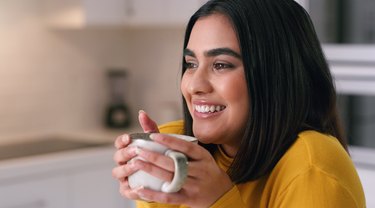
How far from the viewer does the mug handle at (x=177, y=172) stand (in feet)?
2.94

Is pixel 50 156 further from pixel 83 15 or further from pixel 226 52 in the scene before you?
pixel 226 52

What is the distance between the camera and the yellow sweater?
39.8 inches

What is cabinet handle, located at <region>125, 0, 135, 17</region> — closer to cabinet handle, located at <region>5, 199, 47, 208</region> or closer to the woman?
cabinet handle, located at <region>5, 199, 47, 208</region>

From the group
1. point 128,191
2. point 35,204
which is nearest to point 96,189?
point 35,204

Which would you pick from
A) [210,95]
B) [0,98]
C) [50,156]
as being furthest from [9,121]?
[210,95]

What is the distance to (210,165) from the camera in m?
0.97

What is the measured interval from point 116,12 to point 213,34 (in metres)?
2.42

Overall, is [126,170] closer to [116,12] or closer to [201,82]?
[201,82]

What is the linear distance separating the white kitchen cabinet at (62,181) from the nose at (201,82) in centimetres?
184

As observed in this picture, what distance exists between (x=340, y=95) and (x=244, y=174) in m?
1.45

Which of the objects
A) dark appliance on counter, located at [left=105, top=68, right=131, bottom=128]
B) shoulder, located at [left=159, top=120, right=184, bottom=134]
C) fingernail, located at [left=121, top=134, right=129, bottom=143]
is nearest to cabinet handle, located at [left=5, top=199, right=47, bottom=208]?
dark appliance on counter, located at [left=105, top=68, right=131, bottom=128]

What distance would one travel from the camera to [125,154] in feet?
3.17

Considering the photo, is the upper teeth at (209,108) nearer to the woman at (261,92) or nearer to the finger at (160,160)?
the woman at (261,92)

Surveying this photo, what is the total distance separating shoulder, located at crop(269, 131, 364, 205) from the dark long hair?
4 centimetres
